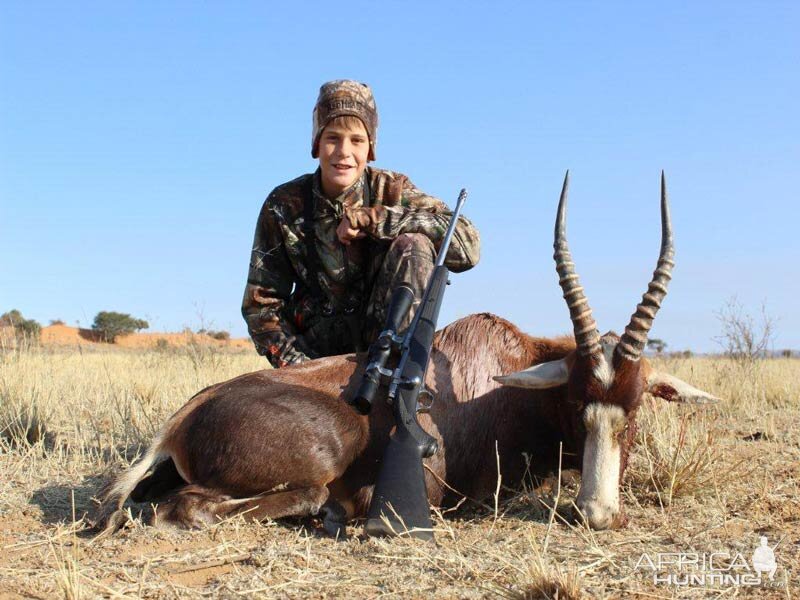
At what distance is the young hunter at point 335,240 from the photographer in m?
5.44

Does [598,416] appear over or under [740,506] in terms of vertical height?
over

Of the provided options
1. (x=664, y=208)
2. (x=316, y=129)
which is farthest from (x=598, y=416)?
(x=316, y=129)

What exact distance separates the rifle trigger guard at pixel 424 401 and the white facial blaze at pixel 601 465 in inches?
32.2

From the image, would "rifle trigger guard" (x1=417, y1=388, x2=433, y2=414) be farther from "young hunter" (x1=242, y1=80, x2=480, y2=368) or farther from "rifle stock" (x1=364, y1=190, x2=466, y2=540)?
"young hunter" (x1=242, y1=80, x2=480, y2=368)

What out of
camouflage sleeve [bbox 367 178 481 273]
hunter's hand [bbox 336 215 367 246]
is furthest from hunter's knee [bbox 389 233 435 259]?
hunter's hand [bbox 336 215 367 246]

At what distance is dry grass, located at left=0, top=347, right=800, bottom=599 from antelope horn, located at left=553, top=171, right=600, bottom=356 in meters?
0.77

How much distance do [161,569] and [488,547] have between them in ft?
4.66

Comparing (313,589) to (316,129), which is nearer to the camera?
(313,589)

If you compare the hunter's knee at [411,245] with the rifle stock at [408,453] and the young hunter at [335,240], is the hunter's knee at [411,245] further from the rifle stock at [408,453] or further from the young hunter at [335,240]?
the rifle stock at [408,453]

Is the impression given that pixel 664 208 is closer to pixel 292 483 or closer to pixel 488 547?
pixel 488 547

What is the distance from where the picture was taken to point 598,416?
4.17 m

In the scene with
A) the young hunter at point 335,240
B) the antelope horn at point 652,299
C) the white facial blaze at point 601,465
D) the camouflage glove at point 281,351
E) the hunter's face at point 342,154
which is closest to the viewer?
the white facial blaze at point 601,465

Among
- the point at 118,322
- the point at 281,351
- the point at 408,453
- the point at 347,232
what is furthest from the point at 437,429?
the point at 118,322

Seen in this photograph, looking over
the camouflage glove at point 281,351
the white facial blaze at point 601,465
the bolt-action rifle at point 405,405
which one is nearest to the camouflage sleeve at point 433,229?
the bolt-action rifle at point 405,405
